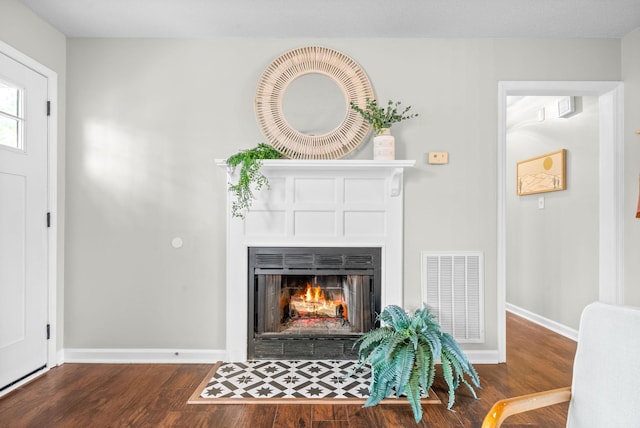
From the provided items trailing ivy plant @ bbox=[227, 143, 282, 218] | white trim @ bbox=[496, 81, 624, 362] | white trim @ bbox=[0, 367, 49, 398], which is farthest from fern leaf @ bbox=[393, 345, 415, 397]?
white trim @ bbox=[0, 367, 49, 398]

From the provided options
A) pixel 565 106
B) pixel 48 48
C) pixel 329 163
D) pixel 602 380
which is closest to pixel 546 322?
pixel 565 106

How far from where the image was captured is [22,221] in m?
2.53

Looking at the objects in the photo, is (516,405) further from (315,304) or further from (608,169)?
(608,169)

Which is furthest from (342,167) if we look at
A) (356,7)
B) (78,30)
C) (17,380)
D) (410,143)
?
(17,380)

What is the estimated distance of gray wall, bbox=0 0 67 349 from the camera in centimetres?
241

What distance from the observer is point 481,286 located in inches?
A: 115

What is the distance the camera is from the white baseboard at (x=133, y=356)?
290cm

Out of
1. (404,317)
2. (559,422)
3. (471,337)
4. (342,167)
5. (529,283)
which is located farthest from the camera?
(529,283)

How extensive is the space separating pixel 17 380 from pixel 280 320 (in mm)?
1706

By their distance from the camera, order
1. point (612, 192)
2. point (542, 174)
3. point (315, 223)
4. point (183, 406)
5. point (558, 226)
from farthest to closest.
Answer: point (542, 174)
point (558, 226)
point (612, 192)
point (315, 223)
point (183, 406)

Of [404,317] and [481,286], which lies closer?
[404,317]

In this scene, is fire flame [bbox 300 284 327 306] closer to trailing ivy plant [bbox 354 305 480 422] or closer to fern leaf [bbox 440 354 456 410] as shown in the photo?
trailing ivy plant [bbox 354 305 480 422]

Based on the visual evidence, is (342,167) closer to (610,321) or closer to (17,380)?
(610,321)

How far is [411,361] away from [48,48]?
317cm
